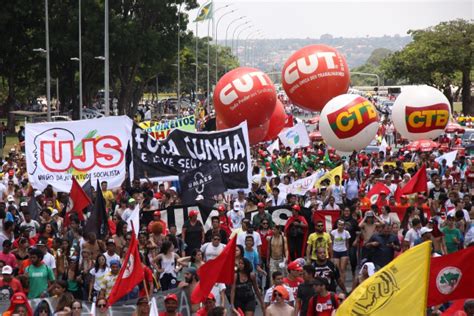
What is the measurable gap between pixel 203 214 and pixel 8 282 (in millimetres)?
4713

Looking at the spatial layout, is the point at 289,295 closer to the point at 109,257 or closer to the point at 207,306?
the point at 207,306

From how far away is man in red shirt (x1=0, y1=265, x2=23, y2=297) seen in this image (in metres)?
12.3

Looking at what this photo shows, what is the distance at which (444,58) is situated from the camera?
8581 centimetres

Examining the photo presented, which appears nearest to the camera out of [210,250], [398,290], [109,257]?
[398,290]

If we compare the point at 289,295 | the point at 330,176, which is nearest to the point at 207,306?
the point at 289,295

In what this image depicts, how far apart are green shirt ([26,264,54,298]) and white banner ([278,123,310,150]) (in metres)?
19.1

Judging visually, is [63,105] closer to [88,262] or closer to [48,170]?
[48,170]

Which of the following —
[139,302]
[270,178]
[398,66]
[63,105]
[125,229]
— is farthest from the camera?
[398,66]

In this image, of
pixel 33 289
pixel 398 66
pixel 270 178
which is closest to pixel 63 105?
pixel 398 66

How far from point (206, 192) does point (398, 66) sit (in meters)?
76.9

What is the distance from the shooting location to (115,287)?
11.7m

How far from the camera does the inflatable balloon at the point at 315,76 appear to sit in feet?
111

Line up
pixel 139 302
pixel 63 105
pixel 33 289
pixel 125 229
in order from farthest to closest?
pixel 63 105 → pixel 125 229 → pixel 33 289 → pixel 139 302

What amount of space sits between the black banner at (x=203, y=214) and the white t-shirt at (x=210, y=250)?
2130 mm
